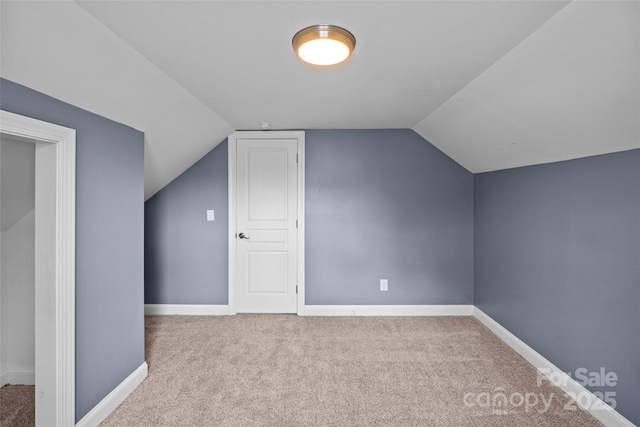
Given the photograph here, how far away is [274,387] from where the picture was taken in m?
2.40

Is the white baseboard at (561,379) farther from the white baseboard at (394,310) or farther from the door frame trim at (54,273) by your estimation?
the door frame trim at (54,273)

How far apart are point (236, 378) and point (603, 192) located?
113 inches

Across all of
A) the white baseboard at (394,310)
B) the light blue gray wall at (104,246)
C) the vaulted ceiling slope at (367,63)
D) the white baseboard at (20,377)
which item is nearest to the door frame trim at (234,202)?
the white baseboard at (394,310)

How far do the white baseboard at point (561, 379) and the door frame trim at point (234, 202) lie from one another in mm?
2122

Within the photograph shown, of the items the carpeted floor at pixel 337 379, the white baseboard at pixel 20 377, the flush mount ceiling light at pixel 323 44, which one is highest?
the flush mount ceiling light at pixel 323 44

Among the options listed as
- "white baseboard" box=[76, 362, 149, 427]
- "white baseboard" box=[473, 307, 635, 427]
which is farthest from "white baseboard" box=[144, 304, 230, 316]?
"white baseboard" box=[473, 307, 635, 427]

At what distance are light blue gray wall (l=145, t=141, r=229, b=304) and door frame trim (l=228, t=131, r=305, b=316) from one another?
0.07 meters

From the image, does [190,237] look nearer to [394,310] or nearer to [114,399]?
[114,399]

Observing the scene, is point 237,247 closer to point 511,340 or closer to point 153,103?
point 153,103

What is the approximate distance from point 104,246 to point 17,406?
48.0 inches

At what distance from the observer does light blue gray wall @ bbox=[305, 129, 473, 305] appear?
12.6 feet

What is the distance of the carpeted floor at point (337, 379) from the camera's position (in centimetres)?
209

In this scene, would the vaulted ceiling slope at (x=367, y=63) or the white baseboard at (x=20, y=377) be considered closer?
the vaulted ceiling slope at (x=367, y=63)

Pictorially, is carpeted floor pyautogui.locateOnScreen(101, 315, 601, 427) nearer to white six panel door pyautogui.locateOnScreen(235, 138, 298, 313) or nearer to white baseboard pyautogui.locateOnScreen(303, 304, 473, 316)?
white baseboard pyautogui.locateOnScreen(303, 304, 473, 316)
